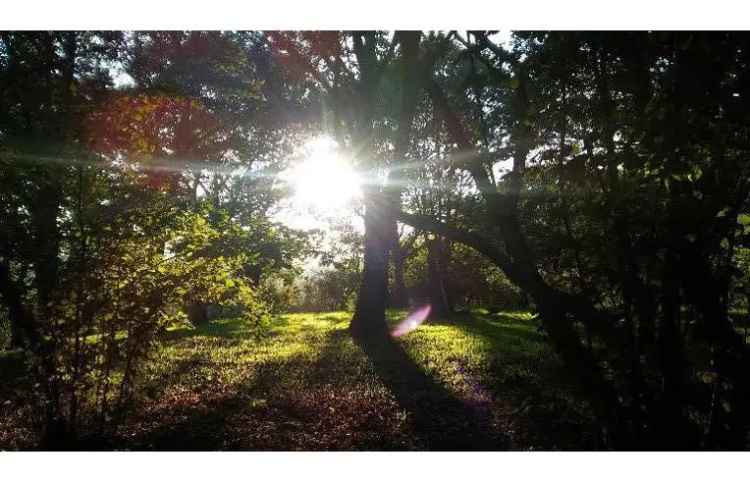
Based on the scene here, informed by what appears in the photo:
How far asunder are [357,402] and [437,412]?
4.65ft

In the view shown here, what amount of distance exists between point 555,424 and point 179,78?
14.1 meters

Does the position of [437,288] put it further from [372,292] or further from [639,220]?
[639,220]

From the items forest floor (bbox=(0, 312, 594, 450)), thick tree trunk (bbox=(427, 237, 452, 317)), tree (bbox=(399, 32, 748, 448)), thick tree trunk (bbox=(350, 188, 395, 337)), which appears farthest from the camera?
thick tree trunk (bbox=(427, 237, 452, 317))

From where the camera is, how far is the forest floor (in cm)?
623

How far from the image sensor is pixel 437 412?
24.6 ft

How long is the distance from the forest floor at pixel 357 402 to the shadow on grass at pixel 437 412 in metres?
0.02

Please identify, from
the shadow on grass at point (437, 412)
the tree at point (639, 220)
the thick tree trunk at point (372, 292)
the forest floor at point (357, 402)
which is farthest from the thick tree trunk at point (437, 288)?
the tree at point (639, 220)

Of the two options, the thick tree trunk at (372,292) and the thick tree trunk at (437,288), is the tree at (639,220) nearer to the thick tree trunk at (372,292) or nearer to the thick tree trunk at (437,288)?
the thick tree trunk at (372,292)

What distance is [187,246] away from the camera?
19.1 feet

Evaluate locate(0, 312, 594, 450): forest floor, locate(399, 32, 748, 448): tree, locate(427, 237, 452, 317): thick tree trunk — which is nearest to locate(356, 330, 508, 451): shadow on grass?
locate(0, 312, 594, 450): forest floor

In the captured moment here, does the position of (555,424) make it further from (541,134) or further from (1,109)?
(1,109)

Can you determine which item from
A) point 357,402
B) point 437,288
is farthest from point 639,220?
point 437,288

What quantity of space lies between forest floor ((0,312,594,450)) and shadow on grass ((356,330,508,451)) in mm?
18

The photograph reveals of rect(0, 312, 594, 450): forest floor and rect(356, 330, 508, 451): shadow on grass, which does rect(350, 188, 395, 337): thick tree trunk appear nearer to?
rect(0, 312, 594, 450): forest floor
